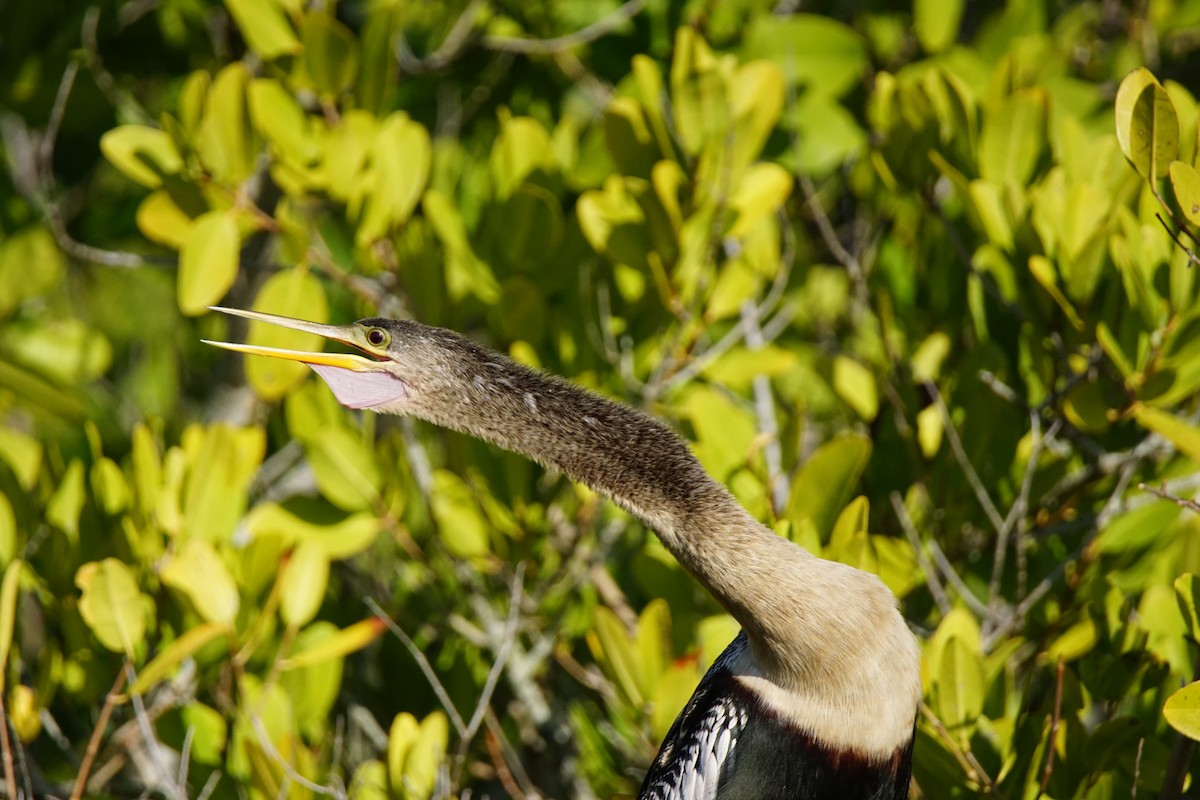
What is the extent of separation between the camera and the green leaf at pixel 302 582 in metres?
2.44

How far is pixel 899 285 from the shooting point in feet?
9.54

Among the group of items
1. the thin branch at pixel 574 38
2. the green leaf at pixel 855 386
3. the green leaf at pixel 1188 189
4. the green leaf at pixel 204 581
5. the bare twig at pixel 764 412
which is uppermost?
the green leaf at pixel 1188 189

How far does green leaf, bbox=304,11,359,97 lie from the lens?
2.60 meters

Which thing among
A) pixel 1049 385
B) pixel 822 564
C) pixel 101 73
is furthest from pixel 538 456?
pixel 101 73

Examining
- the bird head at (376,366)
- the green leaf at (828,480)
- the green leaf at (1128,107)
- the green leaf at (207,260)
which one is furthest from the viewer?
the green leaf at (207,260)

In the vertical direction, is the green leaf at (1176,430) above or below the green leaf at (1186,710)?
above

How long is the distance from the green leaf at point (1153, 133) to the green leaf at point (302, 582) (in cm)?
156

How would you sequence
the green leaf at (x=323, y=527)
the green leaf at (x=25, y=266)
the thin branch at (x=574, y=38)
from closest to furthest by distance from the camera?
the green leaf at (x=323, y=527) < the thin branch at (x=574, y=38) < the green leaf at (x=25, y=266)

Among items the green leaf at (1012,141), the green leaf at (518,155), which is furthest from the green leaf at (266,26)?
the green leaf at (1012,141)

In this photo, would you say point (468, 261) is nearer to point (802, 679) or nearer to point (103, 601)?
point (103, 601)

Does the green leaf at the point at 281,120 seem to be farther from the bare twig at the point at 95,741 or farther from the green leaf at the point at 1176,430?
the green leaf at the point at 1176,430

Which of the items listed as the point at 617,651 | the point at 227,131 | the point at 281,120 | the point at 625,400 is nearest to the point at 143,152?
the point at 227,131

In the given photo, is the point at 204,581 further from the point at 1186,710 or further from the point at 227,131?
the point at 1186,710

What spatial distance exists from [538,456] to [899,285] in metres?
1.19
